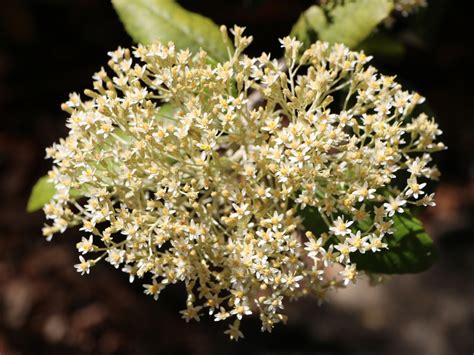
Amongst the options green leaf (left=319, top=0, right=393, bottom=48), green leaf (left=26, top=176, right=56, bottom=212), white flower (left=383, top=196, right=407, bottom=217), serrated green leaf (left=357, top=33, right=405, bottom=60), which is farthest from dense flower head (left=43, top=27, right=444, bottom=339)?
serrated green leaf (left=357, top=33, right=405, bottom=60)

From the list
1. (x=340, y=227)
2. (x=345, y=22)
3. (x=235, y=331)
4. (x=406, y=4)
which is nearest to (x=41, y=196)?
(x=235, y=331)

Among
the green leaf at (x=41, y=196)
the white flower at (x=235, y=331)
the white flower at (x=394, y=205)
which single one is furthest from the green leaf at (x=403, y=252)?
the green leaf at (x=41, y=196)

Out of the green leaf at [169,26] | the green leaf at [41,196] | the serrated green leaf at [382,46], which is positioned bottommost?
the green leaf at [41,196]

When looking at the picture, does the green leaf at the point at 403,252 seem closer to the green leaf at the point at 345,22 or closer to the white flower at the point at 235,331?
the white flower at the point at 235,331

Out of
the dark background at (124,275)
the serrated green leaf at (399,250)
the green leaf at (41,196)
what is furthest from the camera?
the dark background at (124,275)

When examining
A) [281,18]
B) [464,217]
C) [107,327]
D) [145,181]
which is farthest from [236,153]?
[464,217]

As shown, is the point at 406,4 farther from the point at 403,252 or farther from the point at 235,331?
the point at 235,331

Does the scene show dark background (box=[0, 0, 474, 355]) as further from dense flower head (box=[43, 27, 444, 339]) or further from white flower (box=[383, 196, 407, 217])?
white flower (box=[383, 196, 407, 217])
